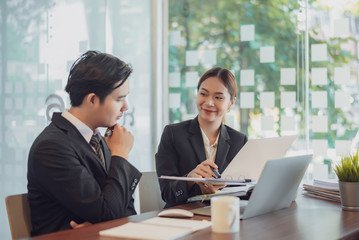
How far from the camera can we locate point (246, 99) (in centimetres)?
417

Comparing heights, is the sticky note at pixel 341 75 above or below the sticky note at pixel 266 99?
above

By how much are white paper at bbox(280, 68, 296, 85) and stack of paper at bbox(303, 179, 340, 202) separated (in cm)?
170

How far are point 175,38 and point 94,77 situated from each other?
275 cm

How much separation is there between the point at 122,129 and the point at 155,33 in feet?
8.58

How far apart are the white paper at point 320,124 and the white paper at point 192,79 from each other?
3.93 feet

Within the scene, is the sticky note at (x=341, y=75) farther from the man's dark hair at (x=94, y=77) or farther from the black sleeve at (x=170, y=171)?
the man's dark hair at (x=94, y=77)

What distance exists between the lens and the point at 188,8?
14.9 feet

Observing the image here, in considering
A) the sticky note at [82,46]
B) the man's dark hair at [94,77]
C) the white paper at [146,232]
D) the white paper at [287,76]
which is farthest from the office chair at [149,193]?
the white paper at [287,76]

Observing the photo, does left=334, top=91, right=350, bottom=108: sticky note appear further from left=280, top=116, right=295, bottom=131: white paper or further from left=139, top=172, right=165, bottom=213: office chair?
left=139, top=172, right=165, bottom=213: office chair

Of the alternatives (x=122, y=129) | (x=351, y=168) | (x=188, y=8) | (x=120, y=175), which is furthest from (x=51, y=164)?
(x=188, y=8)

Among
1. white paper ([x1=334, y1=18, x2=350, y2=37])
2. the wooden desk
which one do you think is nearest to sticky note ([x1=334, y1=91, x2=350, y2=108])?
white paper ([x1=334, y1=18, x2=350, y2=37])

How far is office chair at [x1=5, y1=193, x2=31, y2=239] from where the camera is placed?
1696 mm

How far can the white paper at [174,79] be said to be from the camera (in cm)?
457

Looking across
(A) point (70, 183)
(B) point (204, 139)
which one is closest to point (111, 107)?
(A) point (70, 183)
